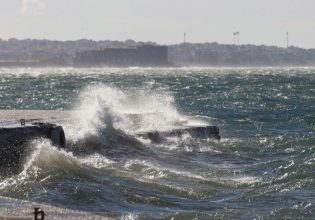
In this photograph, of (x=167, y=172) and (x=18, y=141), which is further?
(x=167, y=172)

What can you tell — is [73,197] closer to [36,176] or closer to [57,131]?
[36,176]

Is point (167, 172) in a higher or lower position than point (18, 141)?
lower

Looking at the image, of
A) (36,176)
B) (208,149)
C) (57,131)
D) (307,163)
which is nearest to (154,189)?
(36,176)

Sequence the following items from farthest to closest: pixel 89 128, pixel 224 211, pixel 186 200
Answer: pixel 89 128, pixel 186 200, pixel 224 211

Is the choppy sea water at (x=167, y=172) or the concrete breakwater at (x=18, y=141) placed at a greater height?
the concrete breakwater at (x=18, y=141)

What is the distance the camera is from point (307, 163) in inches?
755

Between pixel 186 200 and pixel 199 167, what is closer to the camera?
pixel 186 200

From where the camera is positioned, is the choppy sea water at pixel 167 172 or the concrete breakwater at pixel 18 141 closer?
the choppy sea water at pixel 167 172

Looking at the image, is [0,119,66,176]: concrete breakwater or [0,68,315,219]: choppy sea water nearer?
[0,68,315,219]: choppy sea water

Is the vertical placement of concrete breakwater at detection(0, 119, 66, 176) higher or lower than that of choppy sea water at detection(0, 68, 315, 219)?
higher

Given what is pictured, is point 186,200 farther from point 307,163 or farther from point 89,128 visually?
point 89,128

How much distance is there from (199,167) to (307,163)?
2.30 meters

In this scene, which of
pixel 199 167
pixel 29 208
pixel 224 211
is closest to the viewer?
pixel 29 208

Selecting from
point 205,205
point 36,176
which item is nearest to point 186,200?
point 205,205
